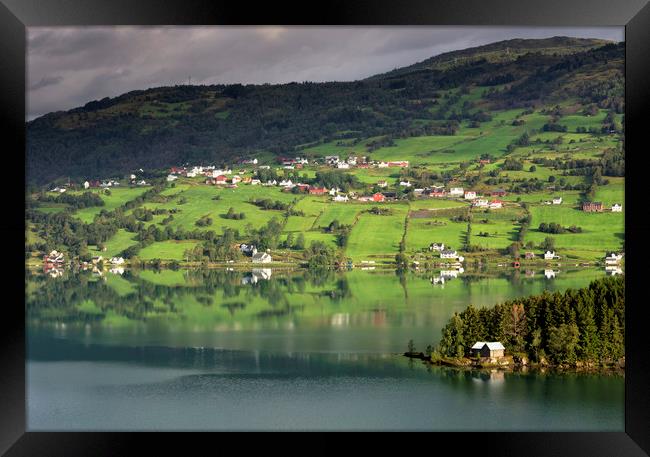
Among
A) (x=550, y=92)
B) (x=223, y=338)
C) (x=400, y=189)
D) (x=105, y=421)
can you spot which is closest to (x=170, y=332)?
(x=223, y=338)

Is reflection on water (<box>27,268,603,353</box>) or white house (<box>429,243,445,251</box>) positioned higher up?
white house (<box>429,243,445,251</box>)

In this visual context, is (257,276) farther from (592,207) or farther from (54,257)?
(592,207)

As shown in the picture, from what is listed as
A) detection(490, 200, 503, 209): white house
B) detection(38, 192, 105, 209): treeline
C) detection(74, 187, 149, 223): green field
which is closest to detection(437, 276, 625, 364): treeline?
detection(490, 200, 503, 209): white house

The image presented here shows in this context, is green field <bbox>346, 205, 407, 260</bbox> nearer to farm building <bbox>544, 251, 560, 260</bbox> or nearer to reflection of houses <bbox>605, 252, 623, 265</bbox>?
farm building <bbox>544, 251, 560, 260</bbox>

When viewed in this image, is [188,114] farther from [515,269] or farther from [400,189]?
[515,269]

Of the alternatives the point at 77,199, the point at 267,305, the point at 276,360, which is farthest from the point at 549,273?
the point at 77,199

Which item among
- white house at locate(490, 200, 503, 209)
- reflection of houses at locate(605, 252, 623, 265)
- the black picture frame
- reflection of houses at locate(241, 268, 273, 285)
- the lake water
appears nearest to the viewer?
the black picture frame
